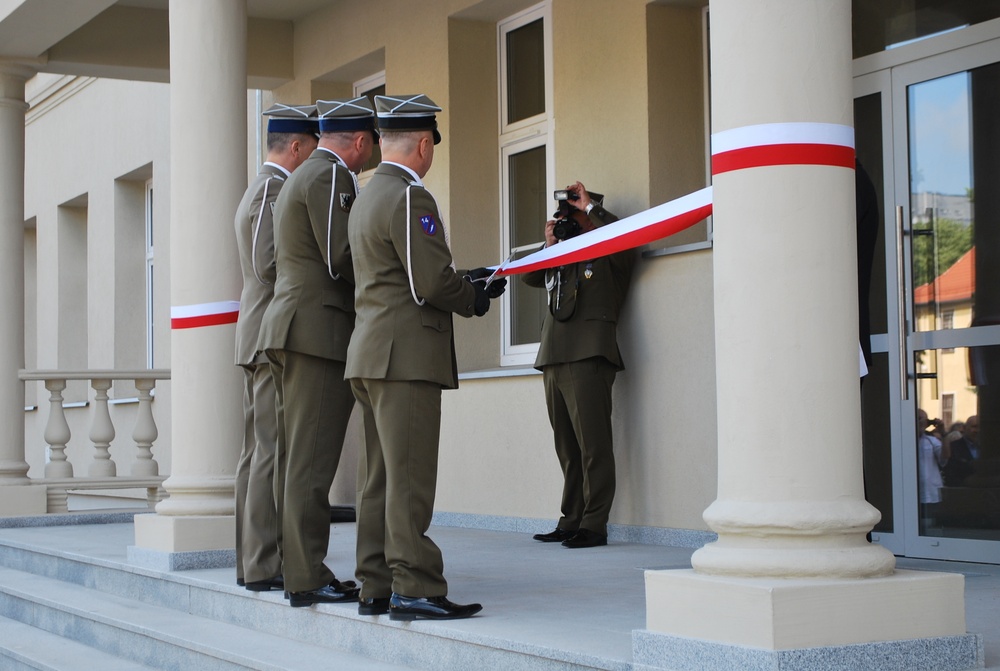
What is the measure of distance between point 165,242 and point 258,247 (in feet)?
24.5

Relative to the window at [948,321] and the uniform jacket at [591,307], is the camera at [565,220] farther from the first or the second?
the window at [948,321]

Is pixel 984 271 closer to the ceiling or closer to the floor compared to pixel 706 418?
closer to the ceiling

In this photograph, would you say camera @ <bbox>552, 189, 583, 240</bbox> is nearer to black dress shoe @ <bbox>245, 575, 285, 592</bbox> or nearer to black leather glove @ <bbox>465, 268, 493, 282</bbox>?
black leather glove @ <bbox>465, 268, 493, 282</bbox>

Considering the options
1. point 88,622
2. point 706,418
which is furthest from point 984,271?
→ point 88,622

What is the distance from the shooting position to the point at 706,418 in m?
6.69

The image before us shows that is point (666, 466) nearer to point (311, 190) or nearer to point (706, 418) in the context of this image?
point (706, 418)

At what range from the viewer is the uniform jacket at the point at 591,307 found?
696 cm

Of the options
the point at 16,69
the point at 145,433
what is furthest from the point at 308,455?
the point at 16,69

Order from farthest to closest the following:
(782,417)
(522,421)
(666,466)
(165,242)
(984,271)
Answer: (165,242)
(522,421)
(666,466)
(984,271)
(782,417)

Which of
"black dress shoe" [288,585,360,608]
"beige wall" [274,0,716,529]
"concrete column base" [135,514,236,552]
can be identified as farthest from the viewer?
"beige wall" [274,0,716,529]

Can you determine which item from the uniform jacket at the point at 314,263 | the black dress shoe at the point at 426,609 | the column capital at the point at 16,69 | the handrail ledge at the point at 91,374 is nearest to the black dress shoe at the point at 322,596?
the black dress shoe at the point at 426,609

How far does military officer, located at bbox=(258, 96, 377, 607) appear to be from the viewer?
4871mm

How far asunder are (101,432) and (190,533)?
429 centimetres

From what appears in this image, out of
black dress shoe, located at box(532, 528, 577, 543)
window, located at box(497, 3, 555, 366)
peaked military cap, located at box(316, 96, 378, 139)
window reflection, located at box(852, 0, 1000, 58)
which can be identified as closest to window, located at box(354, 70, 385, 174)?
window, located at box(497, 3, 555, 366)
